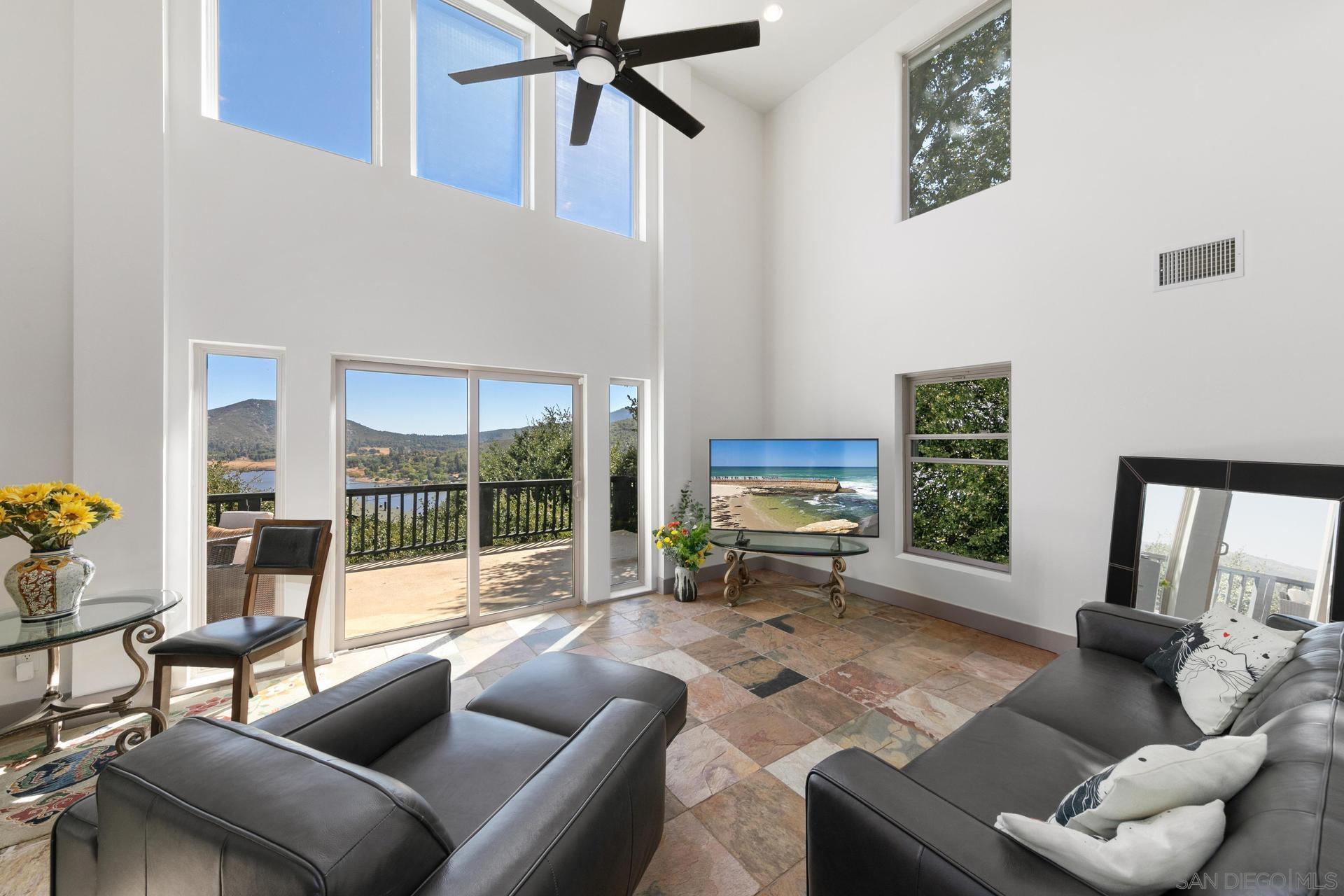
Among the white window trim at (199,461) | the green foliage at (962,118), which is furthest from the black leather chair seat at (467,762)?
the green foliage at (962,118)

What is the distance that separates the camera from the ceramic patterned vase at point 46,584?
2.05 metres

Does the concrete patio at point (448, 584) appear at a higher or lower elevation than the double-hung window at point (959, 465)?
lower

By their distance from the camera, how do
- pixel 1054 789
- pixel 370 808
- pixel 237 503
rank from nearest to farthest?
pixel 370 808, pixel 1054 789, pixel 237 503

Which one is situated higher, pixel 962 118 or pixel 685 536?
pixel 962 118

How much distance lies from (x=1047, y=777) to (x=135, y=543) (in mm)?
3984

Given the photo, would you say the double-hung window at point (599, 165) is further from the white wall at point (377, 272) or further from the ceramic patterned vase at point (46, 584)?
the ceramic patterned vase at point (46, 584)

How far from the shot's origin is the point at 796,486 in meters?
4.24

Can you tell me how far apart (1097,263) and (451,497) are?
4504 millimetres

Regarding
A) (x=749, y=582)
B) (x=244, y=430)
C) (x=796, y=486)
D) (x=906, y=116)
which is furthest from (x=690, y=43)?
(x=749, y=582)

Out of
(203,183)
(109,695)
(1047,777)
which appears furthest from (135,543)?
(1047,777)

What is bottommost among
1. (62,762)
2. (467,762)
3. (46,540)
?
(62,762)

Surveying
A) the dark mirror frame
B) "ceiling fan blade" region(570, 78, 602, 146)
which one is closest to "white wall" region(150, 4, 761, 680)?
"ceiling fan blade" region(570, 78, 602, 146)

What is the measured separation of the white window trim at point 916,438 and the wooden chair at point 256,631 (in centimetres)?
406

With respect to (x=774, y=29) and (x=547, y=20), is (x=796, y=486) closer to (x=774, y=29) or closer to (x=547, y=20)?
(x=547, y=20)
